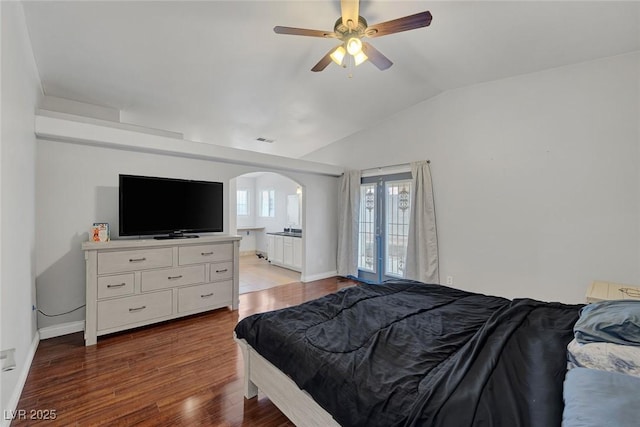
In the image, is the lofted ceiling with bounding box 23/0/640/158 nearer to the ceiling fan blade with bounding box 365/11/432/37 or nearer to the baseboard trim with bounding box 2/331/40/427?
the ceiling fan blade with bounding box 365/11/432/37

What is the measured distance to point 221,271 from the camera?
12.1ft

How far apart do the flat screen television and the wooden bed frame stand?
6.85ft

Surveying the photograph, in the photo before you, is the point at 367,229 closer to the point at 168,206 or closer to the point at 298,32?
the point at 168,206

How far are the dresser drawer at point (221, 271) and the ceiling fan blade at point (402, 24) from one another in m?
3.05

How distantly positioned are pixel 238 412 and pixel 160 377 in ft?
2.69

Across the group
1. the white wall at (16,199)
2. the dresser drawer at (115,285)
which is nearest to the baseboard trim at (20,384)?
the white wall at (16,199)

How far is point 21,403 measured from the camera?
1919 mm

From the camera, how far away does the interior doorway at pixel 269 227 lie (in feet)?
19.7

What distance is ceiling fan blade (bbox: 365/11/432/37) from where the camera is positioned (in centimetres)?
193

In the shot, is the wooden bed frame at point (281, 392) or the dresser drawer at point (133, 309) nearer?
the wooden bed frame at point (281, 392)

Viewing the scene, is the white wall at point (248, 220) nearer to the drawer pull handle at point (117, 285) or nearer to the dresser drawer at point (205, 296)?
the dresser drawer at point (205, 296)

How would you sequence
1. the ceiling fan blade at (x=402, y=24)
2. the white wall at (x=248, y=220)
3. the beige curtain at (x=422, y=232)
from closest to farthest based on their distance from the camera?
the ceiling fan blade at (x=402, y=24) → the beige curtain at (x=422, y=232) → the white wall at (x=248, y=220)

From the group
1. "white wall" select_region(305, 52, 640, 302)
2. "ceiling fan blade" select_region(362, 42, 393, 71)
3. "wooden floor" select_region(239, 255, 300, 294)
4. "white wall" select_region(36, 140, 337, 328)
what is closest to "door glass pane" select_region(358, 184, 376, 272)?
"white wall" select_region(305, 52, 640, 302)

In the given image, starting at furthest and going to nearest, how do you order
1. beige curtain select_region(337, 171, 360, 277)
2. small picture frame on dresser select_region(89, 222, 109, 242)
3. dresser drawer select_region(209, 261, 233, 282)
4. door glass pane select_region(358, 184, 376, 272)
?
1. beige curtain select_region(337, 171, 360, 277)
2. door glass pane select_region(358, 184, 376, 272)
3. dresser drawer select_region(209, 261, 233, 282)
4. small picture frame on dresser select_region(89, 222, 109, 242)
